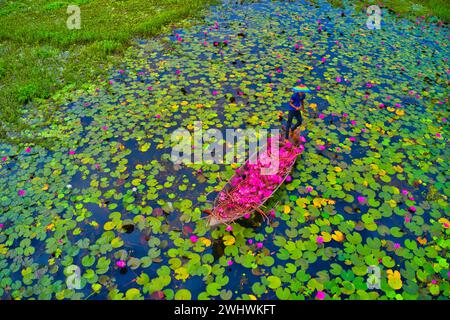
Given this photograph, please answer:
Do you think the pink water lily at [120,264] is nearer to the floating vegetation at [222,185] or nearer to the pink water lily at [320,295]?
the floating vegetation at [222,185]

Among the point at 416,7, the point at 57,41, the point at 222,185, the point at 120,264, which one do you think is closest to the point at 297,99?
the point at 222,185

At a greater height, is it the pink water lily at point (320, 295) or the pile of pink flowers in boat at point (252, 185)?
the pile of pink flowers in boat at point (252, 185)

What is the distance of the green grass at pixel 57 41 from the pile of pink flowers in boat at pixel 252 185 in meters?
5.53

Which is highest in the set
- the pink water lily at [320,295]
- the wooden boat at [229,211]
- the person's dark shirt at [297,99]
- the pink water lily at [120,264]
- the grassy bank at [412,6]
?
the grassy bank at [412,6]

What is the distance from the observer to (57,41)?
40.3 feet

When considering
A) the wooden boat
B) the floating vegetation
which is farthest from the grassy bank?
the wooden boat

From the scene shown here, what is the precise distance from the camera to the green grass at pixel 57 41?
9.36m

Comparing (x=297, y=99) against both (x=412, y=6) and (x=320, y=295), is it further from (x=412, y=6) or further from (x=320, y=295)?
(x=412, y=6)

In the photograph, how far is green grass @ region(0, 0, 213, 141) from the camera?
30.7ft

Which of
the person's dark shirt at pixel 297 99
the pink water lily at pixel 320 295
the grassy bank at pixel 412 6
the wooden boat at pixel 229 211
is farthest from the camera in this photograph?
the grassy bank at pixel 412 6

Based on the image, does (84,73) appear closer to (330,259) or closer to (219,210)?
(219,210)

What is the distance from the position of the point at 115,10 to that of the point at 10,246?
1332 cm

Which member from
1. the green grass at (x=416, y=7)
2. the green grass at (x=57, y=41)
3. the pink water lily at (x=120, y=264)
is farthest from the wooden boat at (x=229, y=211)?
the green grass at (x=416, y=7)
